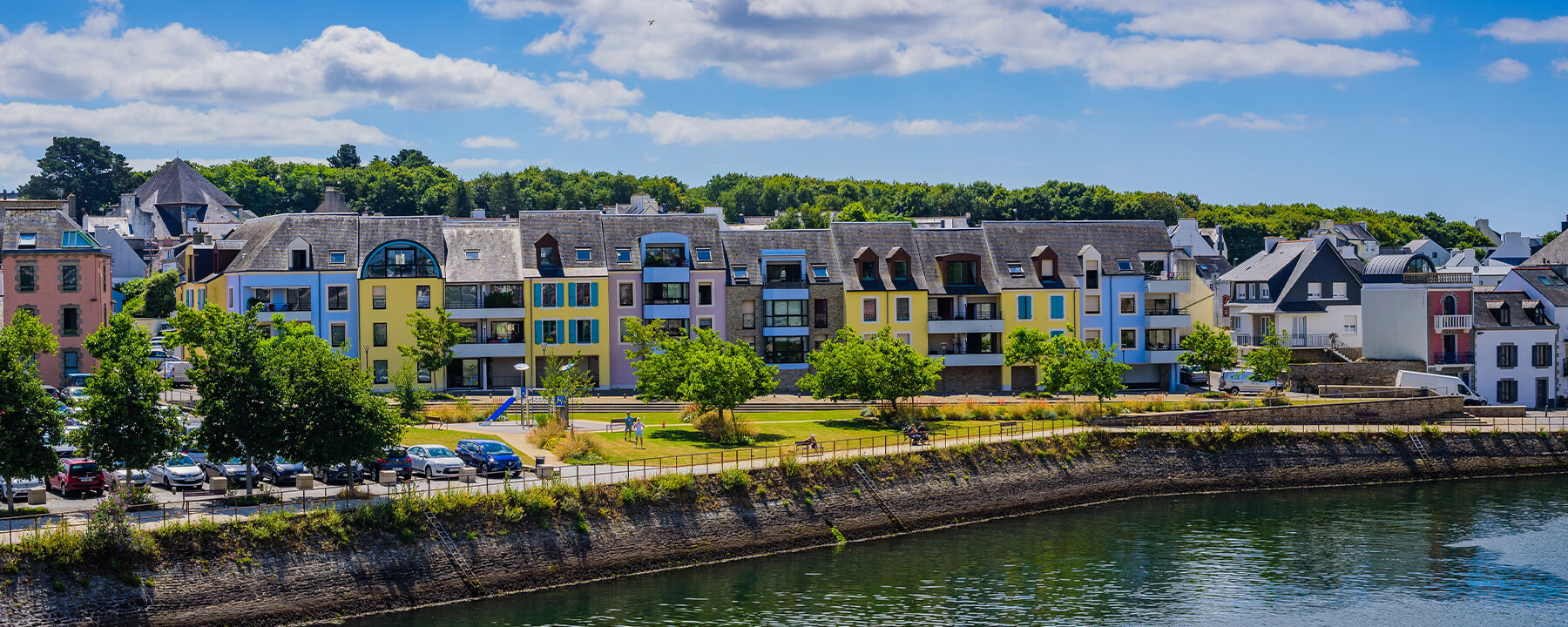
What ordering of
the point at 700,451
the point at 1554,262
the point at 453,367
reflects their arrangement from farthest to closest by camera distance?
the point at 1554,262 → the point at 453,367 → the point at 700,451

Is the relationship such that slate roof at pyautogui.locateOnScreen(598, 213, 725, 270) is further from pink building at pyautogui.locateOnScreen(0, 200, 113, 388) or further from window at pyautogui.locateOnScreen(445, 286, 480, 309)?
pink building at pyautogui.locateOnScreen(0, 200, 113, 388)

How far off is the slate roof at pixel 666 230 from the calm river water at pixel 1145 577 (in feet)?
109

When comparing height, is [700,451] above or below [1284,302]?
below

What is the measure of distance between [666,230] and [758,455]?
32.0 metres

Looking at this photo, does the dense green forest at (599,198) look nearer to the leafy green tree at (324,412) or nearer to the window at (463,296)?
the window at (463,296)

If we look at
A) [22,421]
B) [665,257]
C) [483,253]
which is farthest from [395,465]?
[665,257]

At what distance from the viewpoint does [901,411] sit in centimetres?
7681

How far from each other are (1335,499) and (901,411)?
2218 centimetres

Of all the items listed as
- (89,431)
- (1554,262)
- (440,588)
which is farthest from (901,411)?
(1554,262)

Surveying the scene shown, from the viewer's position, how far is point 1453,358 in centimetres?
8894

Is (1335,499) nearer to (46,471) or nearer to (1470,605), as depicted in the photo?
(1470,605)

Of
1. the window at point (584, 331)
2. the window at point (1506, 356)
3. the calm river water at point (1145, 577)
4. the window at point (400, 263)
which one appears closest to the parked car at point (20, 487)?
the calm river water at point (1145, 577)

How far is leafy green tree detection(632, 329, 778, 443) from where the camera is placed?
68.6 m

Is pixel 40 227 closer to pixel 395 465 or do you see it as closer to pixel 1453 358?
pixel 395 465
